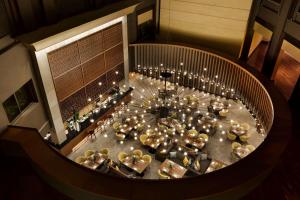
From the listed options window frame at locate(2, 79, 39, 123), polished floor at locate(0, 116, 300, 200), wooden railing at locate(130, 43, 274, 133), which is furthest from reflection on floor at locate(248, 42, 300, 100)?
window frame at locate(2, 79, 39, 123)

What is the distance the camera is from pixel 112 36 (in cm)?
1040

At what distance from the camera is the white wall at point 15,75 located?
6.59 m

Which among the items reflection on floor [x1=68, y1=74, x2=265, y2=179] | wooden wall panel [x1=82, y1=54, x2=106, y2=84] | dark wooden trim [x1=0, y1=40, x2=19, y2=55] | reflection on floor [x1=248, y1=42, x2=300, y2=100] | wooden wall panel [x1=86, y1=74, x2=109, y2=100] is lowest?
reflection on floor [x1=68, y1=74, x2=265, y2=179]

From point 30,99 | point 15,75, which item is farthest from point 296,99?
point 15,75

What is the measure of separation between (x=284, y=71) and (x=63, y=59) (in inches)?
401

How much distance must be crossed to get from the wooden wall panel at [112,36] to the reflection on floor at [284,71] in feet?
21.6

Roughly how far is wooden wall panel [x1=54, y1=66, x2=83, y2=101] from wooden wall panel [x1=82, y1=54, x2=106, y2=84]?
0.90 feet

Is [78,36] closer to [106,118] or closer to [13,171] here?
[106,118]

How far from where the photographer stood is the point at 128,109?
11.6 meters

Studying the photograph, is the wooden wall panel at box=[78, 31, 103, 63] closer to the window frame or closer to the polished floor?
the window frame

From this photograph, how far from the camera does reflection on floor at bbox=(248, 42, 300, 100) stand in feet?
37.7

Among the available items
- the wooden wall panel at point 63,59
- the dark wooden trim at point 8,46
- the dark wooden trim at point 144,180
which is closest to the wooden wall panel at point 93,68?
the wooden wall panel at point 63,59

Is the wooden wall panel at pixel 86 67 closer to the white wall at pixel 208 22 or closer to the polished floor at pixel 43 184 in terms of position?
the polished floor at pixel 43 184

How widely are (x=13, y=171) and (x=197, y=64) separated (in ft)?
28.0
